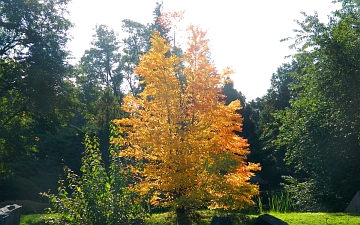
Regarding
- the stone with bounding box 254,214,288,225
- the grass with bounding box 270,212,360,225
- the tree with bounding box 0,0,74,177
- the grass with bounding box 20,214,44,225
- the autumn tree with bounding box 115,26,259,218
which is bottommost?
the grass with bounding box 270,212,360,225

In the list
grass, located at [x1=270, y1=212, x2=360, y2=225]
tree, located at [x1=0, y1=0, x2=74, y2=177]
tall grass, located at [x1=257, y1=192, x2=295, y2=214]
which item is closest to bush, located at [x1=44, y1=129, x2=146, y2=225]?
grass, located at [x1=270, y1=212, x2=360, y2=225]

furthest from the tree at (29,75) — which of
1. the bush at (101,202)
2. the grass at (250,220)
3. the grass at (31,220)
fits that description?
the bush at (101,202)

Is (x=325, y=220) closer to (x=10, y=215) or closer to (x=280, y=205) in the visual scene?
(x=280, y=205)

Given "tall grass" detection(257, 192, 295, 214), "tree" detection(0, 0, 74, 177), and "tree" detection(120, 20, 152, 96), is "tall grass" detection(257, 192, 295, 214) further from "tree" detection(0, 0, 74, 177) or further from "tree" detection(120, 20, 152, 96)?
"tree" detection(120, 20, 152, 96)

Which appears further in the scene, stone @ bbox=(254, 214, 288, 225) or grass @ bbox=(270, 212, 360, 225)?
grass @ bbox=(270, 212, 360, 225)

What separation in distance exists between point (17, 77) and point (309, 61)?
50.7ft

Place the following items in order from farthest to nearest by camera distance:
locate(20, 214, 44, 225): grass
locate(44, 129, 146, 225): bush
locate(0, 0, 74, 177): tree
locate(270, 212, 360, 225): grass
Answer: locate(0, 0, 74, 177): tree < locate(20, 214, 44, 225): grass < locate(270, 212, 360, 225): grass < locate(44, 129, 146, 225): bush

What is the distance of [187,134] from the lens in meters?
12.0

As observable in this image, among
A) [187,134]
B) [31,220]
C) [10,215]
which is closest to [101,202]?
[187,134]

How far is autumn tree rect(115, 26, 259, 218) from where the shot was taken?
464 inches

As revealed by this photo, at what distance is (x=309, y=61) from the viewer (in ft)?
54.9

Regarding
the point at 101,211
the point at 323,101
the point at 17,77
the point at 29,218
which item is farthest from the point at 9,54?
the point at 101,211

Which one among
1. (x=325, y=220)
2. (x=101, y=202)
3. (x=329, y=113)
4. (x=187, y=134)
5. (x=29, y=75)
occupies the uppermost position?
(x=29, y=75)

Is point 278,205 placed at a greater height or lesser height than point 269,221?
greater
